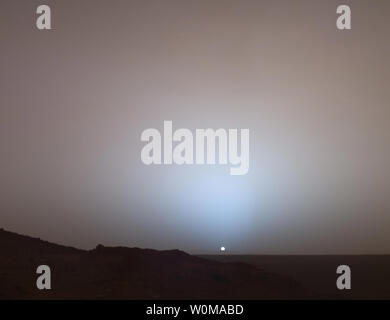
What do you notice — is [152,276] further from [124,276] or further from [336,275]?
[336,275]

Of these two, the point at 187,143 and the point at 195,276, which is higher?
the point at 187,143

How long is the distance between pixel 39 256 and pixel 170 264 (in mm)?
1628

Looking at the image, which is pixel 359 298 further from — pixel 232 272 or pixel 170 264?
pixel 170 264

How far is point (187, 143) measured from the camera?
5281 millimetres

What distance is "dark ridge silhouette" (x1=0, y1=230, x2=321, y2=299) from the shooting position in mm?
5484

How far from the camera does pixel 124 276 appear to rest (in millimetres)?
5852

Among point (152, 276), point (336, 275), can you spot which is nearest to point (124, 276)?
point (152, 276)

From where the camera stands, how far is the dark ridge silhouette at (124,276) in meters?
5.48

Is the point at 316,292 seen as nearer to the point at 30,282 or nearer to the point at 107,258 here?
the point at 107,258
